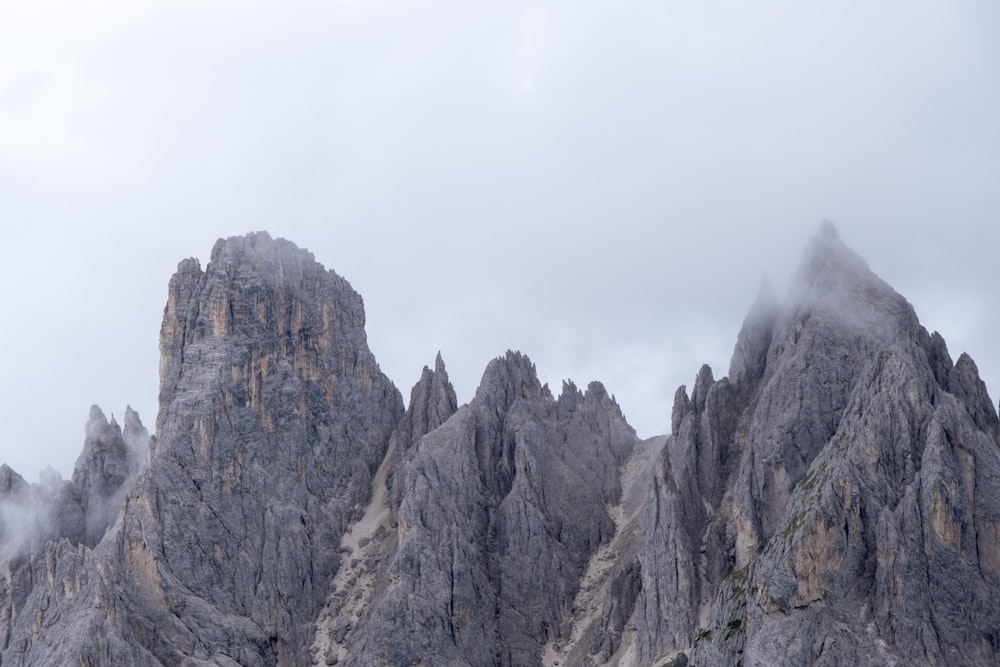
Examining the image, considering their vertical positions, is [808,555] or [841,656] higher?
[808,555]

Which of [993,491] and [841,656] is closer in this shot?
[841,656]

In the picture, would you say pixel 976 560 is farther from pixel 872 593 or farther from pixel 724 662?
pixel 724 662

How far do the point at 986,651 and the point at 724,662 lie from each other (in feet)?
102

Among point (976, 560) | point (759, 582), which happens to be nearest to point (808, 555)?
point (759, 582)

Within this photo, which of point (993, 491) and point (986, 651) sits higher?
point (993, 491)

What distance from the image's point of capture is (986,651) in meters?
191

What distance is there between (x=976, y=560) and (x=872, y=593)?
1417 cm

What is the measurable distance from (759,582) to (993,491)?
1231 inches

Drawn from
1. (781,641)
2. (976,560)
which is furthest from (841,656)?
(976,560)

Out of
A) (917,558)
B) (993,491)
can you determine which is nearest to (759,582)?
(917,558)

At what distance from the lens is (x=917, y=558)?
194 m

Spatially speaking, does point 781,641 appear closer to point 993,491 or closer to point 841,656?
point 841,656

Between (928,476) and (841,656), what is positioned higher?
(928,476)

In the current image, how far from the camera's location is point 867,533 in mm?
197250
